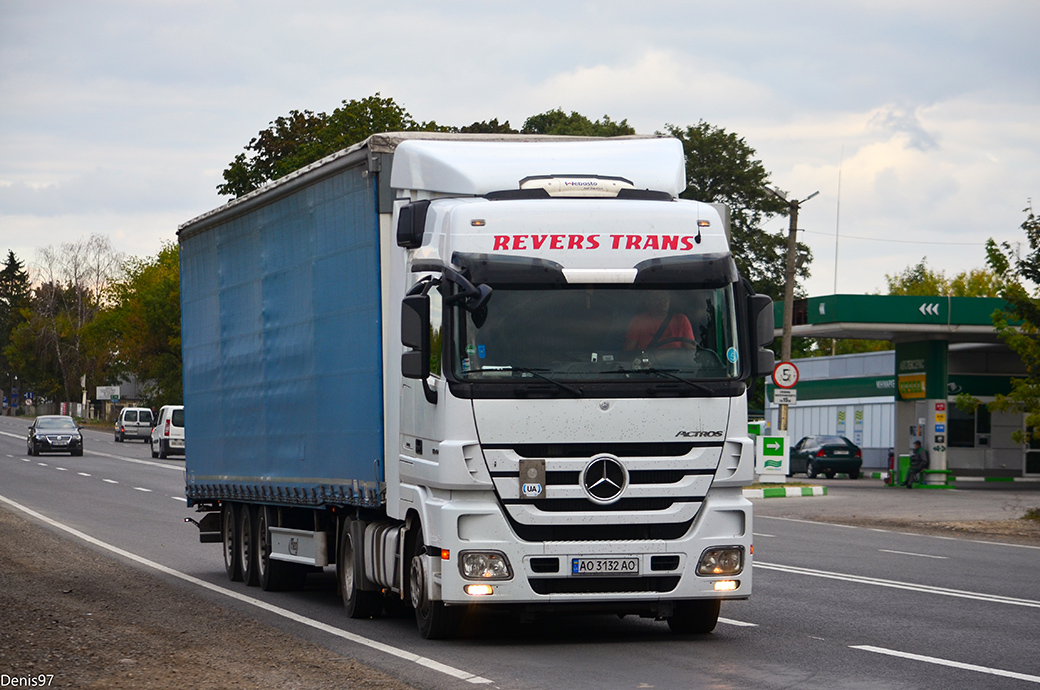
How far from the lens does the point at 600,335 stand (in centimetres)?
1055

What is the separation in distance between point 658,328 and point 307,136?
5059 centimetres

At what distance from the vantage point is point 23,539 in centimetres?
2116

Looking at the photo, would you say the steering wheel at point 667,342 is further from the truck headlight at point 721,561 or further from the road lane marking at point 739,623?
the road lane marking at point 739,623

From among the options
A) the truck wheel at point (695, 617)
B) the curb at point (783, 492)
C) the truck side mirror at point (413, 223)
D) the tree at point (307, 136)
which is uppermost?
the tree at point (307, 136)

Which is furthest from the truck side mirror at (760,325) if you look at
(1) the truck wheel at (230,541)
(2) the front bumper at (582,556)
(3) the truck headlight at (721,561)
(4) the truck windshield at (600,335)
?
(1) the truck wheel at (230,541)

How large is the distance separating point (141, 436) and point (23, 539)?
62.6 metres

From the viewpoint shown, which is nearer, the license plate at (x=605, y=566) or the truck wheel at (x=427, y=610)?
the license plate at (x=605, y=566)

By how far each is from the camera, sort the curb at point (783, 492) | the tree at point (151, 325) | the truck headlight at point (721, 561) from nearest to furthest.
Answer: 1. the truck headlight at point (721, 561)
2. the curb at point (783, 492)
3. the tree at point (151, 325)

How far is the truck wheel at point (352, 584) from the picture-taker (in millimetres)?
12709

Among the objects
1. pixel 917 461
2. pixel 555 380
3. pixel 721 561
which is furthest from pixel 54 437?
pixel 721 561

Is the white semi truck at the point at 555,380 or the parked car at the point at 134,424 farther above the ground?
the white semi truck at the point at 555,380

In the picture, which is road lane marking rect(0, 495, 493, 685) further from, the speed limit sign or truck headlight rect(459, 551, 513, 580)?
the speed limit sign

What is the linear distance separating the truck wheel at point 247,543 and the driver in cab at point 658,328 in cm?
684

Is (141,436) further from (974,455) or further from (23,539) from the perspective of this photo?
(23,539)
